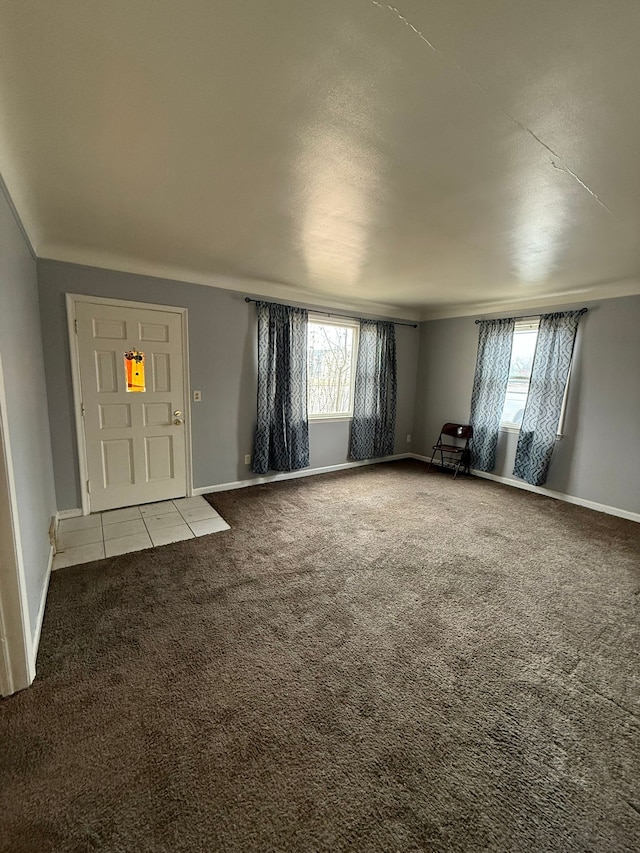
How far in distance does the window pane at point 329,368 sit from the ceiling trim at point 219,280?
335mm

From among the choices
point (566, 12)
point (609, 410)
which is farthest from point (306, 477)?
point (566, 12)

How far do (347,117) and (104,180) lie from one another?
1377 millimetres

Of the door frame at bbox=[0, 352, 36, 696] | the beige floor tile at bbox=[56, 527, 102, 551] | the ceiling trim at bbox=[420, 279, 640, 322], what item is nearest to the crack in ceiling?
the door frame at bbox=[0, 352, 36, 696]

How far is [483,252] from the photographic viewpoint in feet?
9.17

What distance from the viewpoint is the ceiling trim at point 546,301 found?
141 inches

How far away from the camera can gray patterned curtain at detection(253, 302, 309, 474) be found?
417 cm

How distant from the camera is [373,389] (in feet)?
17.4

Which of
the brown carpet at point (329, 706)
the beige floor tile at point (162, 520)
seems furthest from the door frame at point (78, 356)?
the brown carpet at point (329, 706)

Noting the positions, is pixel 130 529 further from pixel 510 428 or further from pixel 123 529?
pixel 510 428

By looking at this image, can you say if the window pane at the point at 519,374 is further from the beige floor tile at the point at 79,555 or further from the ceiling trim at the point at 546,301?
the beige floor tile at the point at 79,555

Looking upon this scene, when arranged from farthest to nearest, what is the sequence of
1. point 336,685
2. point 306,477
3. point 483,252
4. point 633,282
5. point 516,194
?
point 306,477 < point 633,282 < point 483,252 < point 516,194 < point 336,685

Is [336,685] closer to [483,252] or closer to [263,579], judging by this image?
[263,579]

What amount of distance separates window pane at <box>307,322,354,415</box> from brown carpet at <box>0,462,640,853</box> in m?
2.46

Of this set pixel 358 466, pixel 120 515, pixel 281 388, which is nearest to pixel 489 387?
pixel 358 466
